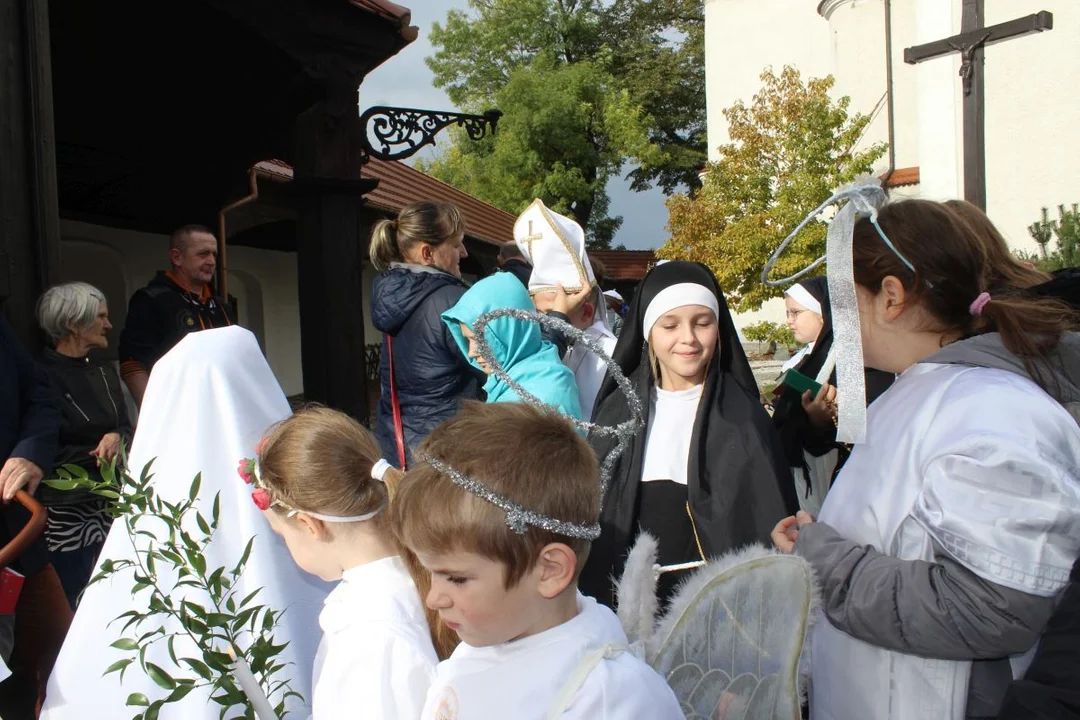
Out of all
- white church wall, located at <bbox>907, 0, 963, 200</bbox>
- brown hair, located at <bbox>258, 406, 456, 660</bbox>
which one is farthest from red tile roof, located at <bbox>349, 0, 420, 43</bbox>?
white church wall, located at <bbox>907, 0, 963, 200</bbox>

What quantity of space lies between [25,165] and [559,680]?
3.44 metres

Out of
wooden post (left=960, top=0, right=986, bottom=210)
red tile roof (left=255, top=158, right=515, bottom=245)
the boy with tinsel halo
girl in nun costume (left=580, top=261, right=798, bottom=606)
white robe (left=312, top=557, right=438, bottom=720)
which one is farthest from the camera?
red tile roof (left=255, top=158, right=515, bottom=245)

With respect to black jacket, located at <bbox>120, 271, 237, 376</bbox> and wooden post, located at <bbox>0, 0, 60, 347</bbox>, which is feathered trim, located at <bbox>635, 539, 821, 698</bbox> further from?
black jacket, located at <bbox>120, 271, 237, 376</bbox>

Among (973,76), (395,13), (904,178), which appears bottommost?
(395,13)

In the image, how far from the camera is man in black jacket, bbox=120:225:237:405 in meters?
4.28

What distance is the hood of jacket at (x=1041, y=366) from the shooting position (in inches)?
58.5

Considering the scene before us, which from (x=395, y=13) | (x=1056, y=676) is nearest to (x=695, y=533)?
(x=1056, y=676)

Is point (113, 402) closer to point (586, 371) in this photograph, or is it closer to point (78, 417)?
point (78, 417)

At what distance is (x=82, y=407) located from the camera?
3695 mm

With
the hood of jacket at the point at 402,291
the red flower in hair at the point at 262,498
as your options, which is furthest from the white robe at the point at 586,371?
the red flower in hair at the point at 262,498

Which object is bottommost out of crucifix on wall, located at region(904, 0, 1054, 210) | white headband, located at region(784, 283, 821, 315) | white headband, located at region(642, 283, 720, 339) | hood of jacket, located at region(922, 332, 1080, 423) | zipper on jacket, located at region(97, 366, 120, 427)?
zipper on jacket, located at region(97, 366, 120, 427)

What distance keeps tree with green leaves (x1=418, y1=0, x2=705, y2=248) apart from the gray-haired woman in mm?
26807

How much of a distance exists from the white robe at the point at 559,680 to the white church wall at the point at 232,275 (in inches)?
321

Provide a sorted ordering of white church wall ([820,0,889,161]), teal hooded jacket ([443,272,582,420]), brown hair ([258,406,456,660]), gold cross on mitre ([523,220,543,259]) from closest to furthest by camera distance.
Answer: brown hair ([258,406,456,660])
teal hooded jacket ([443,272,582,420])
gold cross on mitre ([523,220,543,259])
white church wall ([820,0,889,161])
